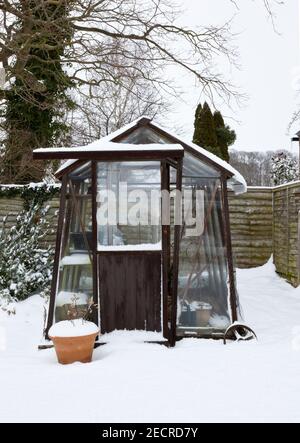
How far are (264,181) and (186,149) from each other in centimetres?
2589

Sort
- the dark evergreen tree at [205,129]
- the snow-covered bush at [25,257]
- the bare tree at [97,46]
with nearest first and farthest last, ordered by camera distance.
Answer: the snow-covered bush at [25,257] → the bare tree at [97,46] → the dark evergreen tree at [205,129]

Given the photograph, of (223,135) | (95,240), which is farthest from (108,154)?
(223,135)

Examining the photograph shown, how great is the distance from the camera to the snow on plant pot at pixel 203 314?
5293 millimetres

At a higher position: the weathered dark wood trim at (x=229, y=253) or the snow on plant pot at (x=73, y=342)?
the weathered dark wood trim at (x=229, y=253)

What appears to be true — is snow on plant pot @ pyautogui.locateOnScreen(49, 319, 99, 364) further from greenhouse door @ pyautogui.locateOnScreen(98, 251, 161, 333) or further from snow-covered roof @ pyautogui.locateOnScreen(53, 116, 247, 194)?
snow-covered roof @ pyautogui.locateOnScreen(53, 116, 247, 194)

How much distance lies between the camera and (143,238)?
5.14m

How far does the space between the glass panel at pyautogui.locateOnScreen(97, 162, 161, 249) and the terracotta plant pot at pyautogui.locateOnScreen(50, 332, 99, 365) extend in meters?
1.18

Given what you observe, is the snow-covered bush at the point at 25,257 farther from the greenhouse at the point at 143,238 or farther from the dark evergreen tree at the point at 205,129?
the dark evergreen tree at the point at 205,129

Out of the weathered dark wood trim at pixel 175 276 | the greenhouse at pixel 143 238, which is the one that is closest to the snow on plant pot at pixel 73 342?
the greenhouse at pixel 143 238

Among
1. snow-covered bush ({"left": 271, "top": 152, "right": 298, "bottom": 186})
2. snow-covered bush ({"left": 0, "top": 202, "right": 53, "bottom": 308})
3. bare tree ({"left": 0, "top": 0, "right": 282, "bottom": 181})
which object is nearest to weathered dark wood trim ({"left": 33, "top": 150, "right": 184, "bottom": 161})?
snow-covered bush ({"left": 0, "top": 202, "right": 53, "bottom": 308})

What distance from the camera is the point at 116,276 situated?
5059 mm

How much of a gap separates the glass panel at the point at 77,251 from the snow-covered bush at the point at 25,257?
2.64 metres

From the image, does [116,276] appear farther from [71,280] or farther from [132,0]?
[132,0]
